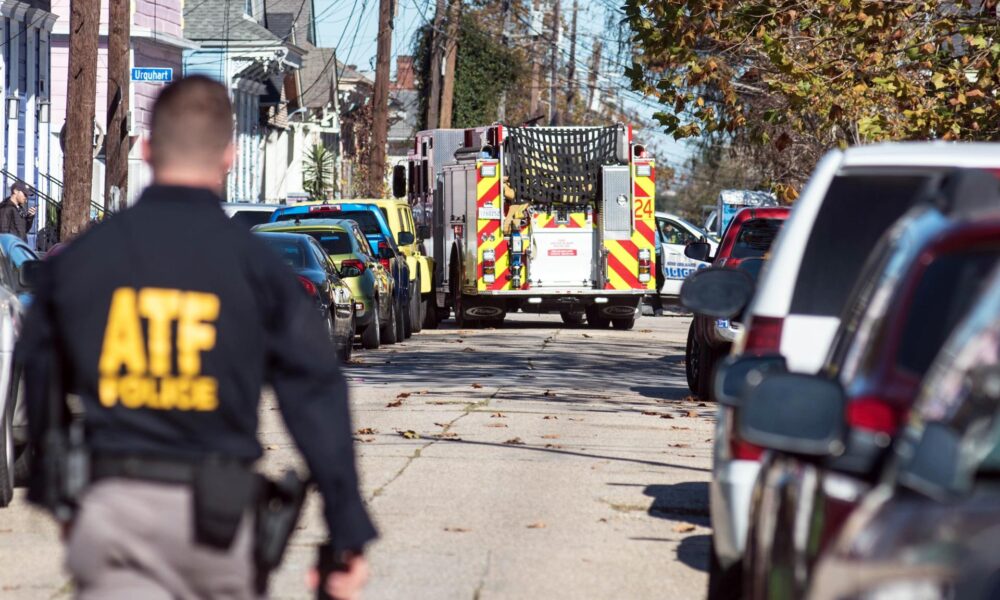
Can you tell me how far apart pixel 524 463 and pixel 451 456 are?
0.51 metres

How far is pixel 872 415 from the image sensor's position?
12.2 feet

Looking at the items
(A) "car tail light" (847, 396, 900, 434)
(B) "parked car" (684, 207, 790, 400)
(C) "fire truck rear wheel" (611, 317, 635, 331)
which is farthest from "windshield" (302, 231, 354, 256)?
(A) "car tail light" (847, 396, 900, 434)

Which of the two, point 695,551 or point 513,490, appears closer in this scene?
point 695,551

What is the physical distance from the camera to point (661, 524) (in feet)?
30.9

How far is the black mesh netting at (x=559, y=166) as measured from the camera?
27.3 m

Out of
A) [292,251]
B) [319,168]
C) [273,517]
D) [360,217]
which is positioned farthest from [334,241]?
[319,168]

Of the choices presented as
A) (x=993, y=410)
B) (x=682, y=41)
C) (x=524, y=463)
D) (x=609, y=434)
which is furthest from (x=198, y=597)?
(x=682, y=41)

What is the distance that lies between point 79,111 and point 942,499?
1987 centimetres

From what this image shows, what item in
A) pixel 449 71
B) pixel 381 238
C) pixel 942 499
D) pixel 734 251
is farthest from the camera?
pixel 449 71

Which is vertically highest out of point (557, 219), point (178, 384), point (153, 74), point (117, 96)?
point (153, 74)

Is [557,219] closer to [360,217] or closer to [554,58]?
[360,217]

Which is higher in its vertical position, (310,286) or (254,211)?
(254,211)

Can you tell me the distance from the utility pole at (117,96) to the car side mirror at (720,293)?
658 inches

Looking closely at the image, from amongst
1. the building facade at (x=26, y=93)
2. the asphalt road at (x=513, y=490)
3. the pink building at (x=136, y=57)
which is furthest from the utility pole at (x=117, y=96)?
the pink building at (x=136, y=57)
